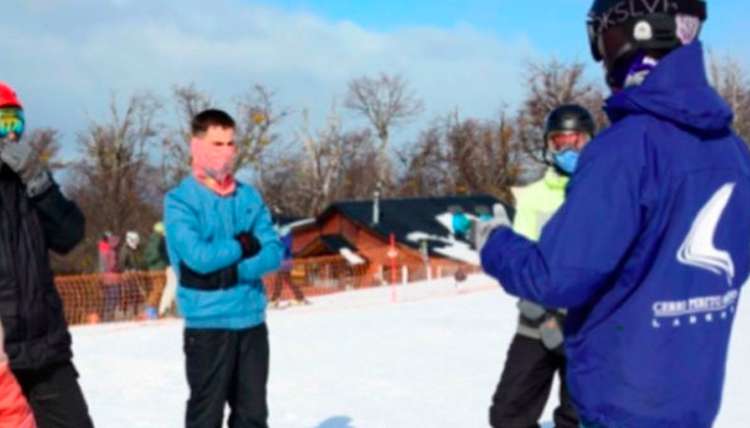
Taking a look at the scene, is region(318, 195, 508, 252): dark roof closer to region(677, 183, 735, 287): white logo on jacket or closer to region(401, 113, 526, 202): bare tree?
region(401, 113, 526, 202): bare tree

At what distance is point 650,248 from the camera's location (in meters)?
2.47

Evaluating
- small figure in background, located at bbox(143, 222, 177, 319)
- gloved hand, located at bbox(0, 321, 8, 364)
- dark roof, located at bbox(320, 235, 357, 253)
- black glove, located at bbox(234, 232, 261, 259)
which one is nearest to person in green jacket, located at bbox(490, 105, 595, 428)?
black glove, located at bbox(234, 232, 261, 259)

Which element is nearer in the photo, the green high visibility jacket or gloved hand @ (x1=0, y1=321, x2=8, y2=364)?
gloved hand @ (x1=0, y1=321, x2=8, y2=364)

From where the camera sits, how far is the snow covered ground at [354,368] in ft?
23.3

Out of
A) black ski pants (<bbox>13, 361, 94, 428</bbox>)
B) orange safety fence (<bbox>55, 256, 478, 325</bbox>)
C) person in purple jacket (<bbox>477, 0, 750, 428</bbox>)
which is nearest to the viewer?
person in purple jacket (<bbox>477, 0, 750, 428</bbox>)

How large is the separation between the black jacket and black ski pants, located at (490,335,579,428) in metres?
2.06

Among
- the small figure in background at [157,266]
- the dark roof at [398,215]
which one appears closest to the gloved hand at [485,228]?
the small figure in background at [157,266]

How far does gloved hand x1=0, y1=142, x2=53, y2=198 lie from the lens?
3832mm

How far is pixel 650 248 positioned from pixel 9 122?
2698 millimetres

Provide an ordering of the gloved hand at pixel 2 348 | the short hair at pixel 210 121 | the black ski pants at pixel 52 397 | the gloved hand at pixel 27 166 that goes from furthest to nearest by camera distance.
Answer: the short hair at pixel 210 121 → the black ski pants at pixel 52 397 → the gloved hand at pixel 27 166 → the gloved hand at pixel 2 348

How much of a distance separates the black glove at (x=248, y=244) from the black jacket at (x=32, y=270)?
40.6 inches

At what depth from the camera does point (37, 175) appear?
392cm

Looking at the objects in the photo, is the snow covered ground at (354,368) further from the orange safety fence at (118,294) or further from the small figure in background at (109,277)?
the small figure in background at (109,277)

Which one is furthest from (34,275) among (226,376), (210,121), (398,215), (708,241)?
(398,215)
